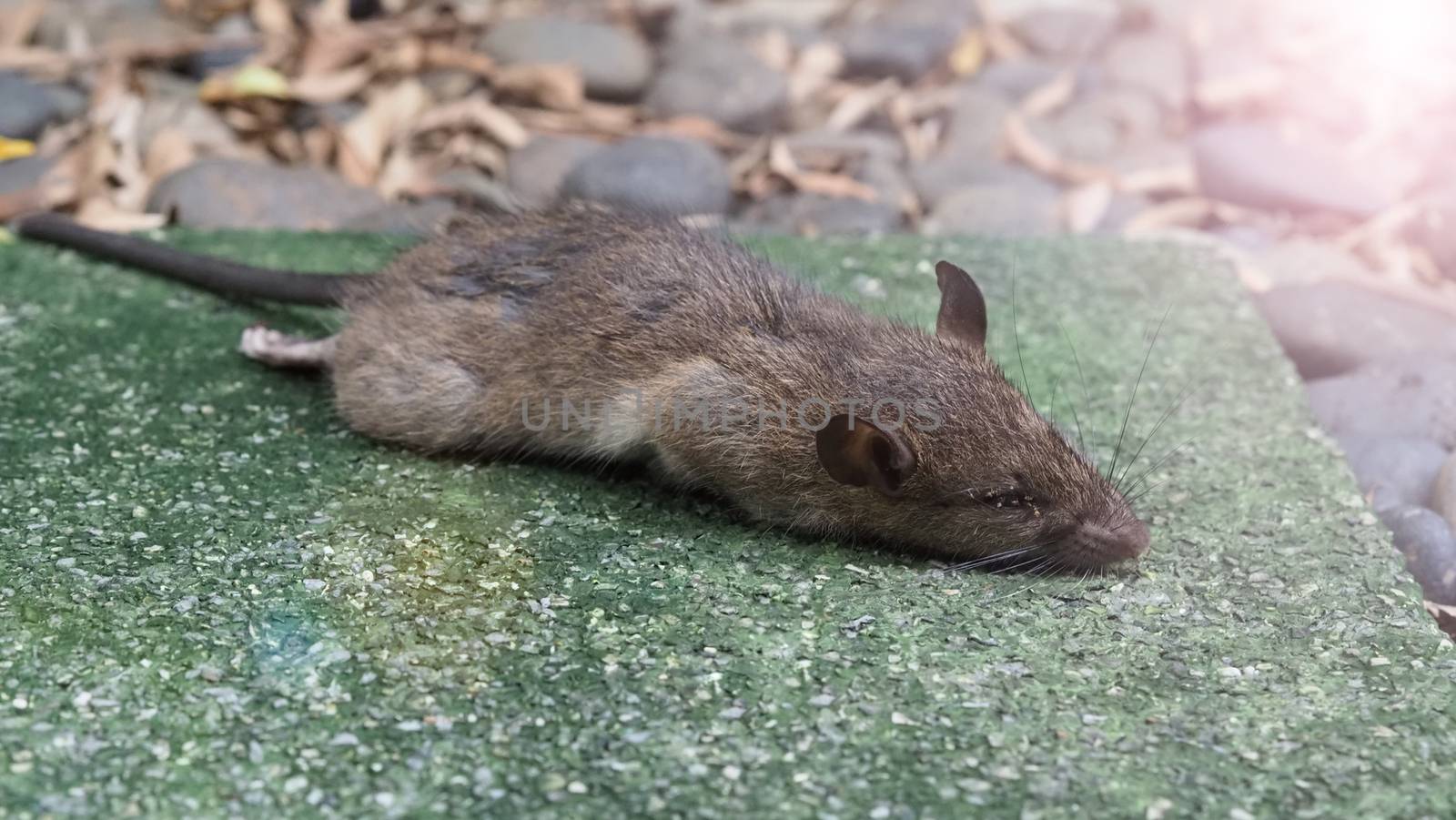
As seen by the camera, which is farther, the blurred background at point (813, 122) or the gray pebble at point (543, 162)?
the gray pebble at point (543, 162)

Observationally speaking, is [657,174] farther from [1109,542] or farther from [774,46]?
[1109,542]

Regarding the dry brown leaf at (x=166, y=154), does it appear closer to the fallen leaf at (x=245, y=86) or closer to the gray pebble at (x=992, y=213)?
the fallen leaf at (x=245, y=86)

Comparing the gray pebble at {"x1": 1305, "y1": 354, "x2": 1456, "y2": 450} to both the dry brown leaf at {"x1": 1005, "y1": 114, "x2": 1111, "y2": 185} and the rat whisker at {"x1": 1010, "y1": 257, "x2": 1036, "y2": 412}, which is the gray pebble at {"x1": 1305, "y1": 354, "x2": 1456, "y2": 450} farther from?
the dry brown leaf at {"x1": 1005, "y1": 114, "x2": 1111, "y2": 185}

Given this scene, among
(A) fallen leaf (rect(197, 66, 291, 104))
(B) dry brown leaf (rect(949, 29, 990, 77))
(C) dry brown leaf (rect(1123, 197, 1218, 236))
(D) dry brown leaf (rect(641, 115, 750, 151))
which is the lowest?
(A) fallen leaf (rect(197, 66, 291, 104))

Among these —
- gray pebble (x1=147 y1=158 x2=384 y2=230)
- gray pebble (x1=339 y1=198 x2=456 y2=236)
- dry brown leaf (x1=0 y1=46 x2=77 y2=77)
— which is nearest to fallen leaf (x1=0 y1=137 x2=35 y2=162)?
gray pebble (x1=147 y1=158 x2=384 y2=230)

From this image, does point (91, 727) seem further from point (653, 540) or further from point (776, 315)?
point (776, 315)

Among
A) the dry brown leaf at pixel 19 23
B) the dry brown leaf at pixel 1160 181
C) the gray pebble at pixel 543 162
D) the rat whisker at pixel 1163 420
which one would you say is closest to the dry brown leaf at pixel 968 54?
the dry brown leaf at pixel 1160 181
